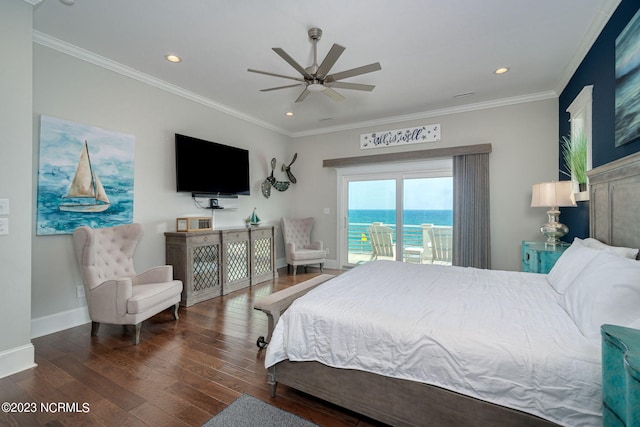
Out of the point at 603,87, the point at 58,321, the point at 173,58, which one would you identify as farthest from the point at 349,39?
the point at 58,321

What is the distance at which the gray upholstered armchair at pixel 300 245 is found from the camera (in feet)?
16.9

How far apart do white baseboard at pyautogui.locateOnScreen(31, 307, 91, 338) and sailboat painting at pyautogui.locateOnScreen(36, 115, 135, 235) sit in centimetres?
84

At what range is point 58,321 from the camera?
278 cm

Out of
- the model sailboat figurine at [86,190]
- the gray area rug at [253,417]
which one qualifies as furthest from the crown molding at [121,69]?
the gray area rug at [253,417]

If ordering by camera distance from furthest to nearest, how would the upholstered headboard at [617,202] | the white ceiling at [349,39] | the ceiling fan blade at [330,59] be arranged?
the white ceiling at [349,39], the ceiling fan blade at [330,59], the upholstered headboard at [617,202]

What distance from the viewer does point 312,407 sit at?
1701mm

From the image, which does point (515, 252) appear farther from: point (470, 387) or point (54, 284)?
point (54, 284)

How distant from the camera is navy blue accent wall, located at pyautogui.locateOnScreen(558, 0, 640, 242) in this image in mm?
2088

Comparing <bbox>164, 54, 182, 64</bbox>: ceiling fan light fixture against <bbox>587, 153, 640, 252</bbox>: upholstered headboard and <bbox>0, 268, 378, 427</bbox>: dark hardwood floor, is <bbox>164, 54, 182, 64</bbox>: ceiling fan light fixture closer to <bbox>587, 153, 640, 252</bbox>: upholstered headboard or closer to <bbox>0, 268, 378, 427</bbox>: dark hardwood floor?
<bbox>0, 268, 378, 427</bbox>: dark hardwood floor

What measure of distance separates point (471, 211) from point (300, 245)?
3178mm

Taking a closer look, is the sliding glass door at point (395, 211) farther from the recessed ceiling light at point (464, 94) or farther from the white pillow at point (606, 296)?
the white pillow at point (606, 296)

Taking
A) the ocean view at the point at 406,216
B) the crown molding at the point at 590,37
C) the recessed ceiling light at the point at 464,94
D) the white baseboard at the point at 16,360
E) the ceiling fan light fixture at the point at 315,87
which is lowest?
the white baseboard at the point at 16,360

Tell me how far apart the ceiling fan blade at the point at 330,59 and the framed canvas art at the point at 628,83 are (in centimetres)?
198

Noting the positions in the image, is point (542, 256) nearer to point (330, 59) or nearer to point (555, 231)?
point (555, 231)
